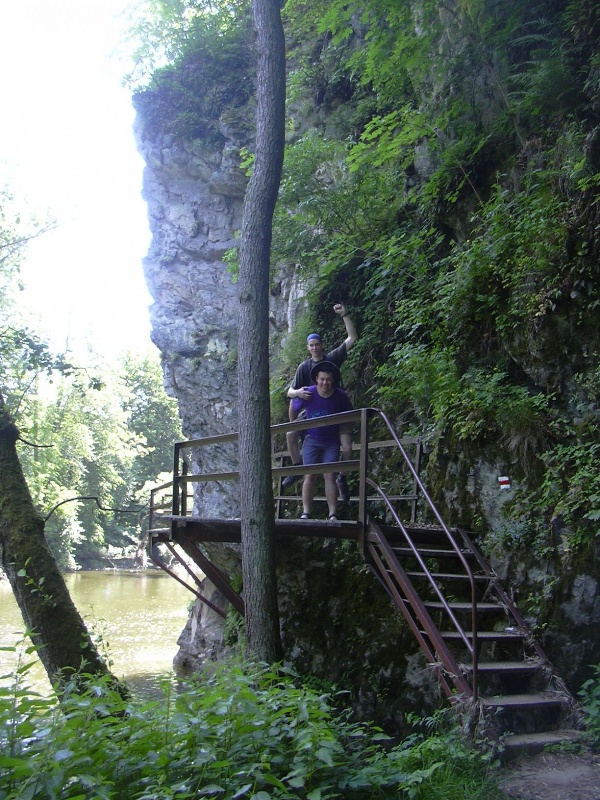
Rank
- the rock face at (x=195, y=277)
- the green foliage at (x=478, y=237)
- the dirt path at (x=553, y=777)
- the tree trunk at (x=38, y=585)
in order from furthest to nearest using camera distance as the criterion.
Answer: the rock face at (x=195, y=277) → the tree trunk at (x=38, y=585) → the green foliage at (x=478, y=237) → the dirt path at (x=553, y=777)

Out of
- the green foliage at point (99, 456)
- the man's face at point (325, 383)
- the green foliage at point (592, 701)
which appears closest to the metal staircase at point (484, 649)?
the green foliage at point (592, 701)

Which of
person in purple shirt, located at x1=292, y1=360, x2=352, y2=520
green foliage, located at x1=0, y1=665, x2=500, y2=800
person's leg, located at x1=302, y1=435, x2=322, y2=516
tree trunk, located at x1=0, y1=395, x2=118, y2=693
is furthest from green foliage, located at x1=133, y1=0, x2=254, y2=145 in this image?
green foliage, located at x1=0, y1=665, x2=500, y2=800

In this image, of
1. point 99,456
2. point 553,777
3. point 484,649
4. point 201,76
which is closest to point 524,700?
point 553,777

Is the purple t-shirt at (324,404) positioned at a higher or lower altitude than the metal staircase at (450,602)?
higher

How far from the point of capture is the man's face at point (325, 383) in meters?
7.32

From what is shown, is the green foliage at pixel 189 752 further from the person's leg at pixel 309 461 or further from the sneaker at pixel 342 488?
the sneaker at pixel 342 488

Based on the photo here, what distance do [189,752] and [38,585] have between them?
4.11 meters

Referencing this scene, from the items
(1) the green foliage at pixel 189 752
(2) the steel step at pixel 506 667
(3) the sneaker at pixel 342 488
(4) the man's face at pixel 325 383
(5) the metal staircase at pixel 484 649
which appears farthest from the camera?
(3) the sneaker at pixel 342 488

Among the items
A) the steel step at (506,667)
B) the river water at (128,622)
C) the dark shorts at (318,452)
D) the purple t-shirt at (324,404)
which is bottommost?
the river water at (128,622)

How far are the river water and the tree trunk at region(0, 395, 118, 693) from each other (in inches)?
11.8

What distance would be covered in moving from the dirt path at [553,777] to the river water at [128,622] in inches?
151

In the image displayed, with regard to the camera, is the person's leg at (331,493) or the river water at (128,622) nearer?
the person's leg at (331,493)

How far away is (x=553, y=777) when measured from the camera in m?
4.02

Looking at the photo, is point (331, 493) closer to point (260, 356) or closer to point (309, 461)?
point (309, 461)
